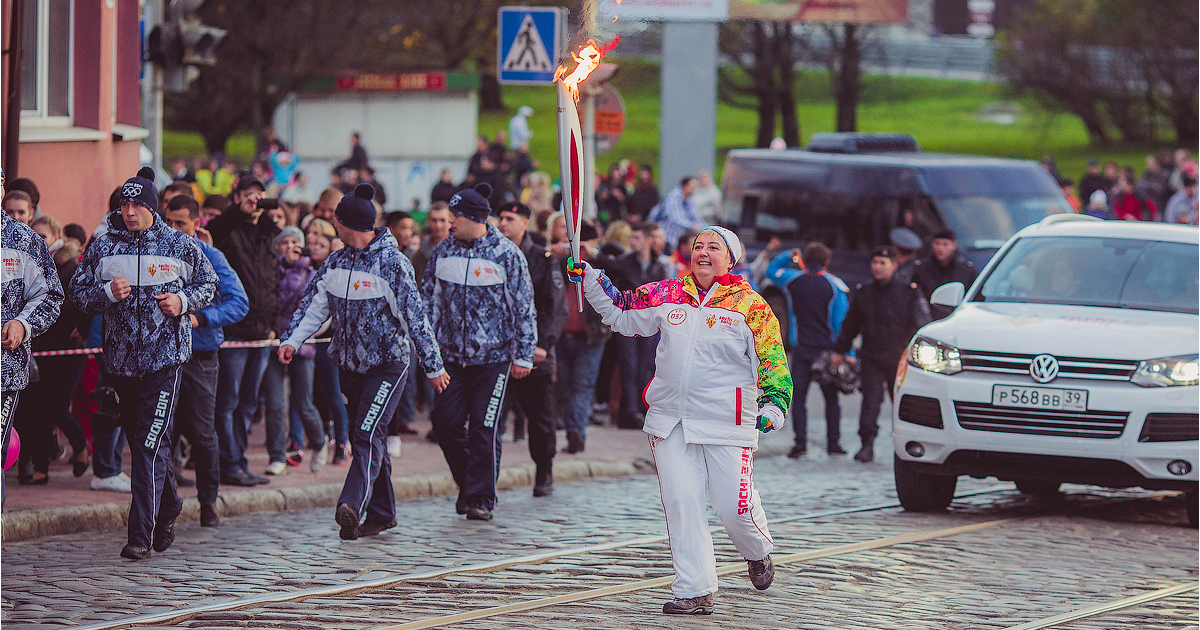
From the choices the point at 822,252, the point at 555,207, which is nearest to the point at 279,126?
the point at 555,207

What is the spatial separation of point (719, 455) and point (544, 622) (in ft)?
3.45

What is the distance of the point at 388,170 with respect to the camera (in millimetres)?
37125

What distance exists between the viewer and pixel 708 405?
7.44 metres

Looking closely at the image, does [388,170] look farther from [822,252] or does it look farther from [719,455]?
[719,455]

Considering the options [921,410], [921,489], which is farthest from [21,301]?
[921,489]

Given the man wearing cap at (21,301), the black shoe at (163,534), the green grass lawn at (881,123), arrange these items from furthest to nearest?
the green grass lawn at (881,123), the black shoe at (163,534), the man wearing cap at (21,301)

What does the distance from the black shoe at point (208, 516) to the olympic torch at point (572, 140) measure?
299cm

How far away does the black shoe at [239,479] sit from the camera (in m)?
10.6

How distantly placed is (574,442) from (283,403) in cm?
236

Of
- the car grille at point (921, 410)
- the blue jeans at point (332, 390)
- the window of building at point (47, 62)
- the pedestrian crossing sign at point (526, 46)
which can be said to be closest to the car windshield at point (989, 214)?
the pedestrian crossing sign at point (526, 46)

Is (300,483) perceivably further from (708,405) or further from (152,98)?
(152,98)

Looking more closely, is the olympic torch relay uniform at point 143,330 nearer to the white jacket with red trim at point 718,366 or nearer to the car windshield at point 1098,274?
the white jacket with red trim at point 718,366

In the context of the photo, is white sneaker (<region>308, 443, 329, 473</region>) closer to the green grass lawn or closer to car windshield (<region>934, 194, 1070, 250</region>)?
car windshield (<region>934, 194, 1070, 250</region>)

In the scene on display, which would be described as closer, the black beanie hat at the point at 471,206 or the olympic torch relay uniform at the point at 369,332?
the olympic torch relay uniform at the point at 369,332
